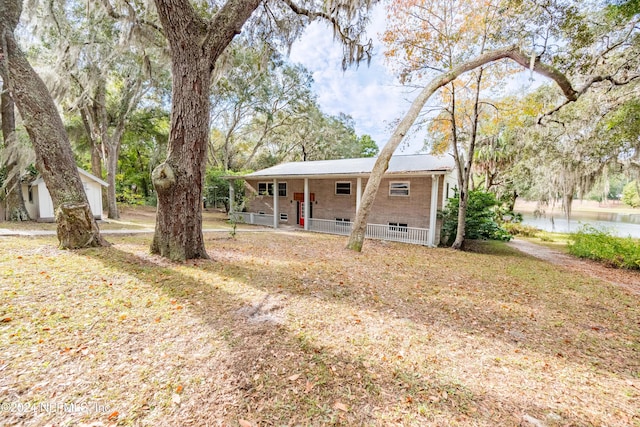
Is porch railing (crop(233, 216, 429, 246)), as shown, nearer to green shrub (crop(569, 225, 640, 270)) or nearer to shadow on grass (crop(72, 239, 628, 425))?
green shrub (crop(569, 225, 640, 270))

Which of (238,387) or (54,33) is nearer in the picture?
(238,387)

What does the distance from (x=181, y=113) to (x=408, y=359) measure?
6280 millimetres

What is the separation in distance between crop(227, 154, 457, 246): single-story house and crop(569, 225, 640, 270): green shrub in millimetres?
5646

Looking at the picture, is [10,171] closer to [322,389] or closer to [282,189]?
[282,189]

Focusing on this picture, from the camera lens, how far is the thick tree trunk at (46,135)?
5.93 m

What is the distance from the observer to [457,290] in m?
5.78

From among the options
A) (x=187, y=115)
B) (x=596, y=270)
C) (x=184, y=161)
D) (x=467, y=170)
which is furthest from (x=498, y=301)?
(x=187, y=115)

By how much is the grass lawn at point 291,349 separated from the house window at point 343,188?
9195 mm

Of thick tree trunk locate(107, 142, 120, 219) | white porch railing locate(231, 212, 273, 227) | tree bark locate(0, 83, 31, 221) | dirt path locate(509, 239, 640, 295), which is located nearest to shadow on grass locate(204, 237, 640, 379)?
dirt path locate(509, 239, 640, 295)

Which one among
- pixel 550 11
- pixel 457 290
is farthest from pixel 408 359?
pixel 550 11

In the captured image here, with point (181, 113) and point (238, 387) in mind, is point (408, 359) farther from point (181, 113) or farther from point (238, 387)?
point (181, 113)

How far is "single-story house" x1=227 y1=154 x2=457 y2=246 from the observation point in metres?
12.1

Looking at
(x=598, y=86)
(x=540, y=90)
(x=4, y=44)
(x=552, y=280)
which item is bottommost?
(x=552, y=280)

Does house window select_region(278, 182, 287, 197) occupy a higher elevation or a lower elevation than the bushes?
higher
